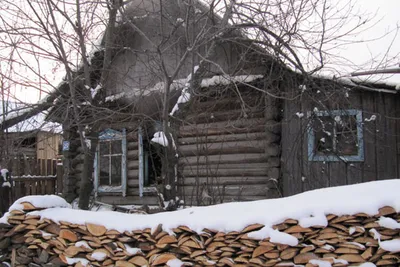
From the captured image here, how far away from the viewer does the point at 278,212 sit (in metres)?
3.41

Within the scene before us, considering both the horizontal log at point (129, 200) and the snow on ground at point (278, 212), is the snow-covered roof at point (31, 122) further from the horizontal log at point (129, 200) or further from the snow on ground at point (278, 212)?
the horizontal log at point (129, 200)

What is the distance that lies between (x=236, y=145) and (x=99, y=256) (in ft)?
15.6

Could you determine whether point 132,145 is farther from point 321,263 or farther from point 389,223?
point 389,223

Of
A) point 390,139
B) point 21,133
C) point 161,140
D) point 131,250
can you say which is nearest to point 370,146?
point 390,139

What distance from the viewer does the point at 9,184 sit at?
718cm

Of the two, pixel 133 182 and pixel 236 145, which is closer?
pixel 236 145

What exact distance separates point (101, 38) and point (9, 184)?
299 centimetres

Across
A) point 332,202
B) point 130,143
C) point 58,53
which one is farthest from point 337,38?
point 130,143

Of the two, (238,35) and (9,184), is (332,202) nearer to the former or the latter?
(238,35)

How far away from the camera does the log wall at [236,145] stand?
7.66 m

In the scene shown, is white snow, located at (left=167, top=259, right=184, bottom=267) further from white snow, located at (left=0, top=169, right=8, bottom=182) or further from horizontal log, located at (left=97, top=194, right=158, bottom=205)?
horizontal log, located at (left=97, top=194, right=158, bottom=205)

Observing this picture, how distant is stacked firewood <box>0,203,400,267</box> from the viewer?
304 centimetres

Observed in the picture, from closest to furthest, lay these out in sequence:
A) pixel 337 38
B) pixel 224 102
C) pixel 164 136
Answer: pixel 164 136, pixel 337 38, pixel 224 102

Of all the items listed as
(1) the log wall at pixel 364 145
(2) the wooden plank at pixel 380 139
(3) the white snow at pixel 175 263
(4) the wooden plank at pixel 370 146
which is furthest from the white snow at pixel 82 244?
(2) the wooden plank at pixel 380 139
